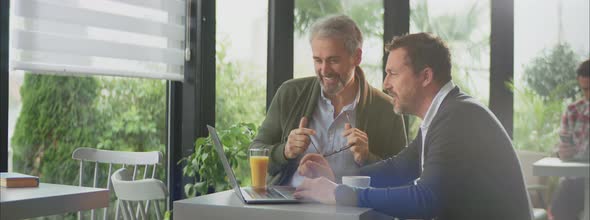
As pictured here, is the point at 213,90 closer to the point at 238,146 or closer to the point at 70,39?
the point at 238,146

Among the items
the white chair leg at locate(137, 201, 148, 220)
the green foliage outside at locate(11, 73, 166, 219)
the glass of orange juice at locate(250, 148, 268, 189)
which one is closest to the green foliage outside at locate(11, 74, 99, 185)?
the green foliage outside at locate(11, 73, 166, 219)

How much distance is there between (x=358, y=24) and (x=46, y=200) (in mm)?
1400

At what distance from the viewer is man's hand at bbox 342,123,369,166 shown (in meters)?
2.80

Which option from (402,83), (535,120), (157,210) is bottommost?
(157,210)

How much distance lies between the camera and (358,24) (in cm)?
283

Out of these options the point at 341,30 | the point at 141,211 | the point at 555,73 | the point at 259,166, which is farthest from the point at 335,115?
the point at 141,211

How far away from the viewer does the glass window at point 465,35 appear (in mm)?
2498

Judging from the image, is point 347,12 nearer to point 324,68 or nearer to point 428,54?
point 324,68

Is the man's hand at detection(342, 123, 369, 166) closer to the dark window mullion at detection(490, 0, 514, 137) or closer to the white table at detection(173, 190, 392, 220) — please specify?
the white table at detection(173, 190, 392, 220)

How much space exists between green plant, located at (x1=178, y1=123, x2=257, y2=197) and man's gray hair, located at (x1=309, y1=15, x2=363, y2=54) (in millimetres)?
648

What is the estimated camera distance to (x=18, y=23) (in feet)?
9.24

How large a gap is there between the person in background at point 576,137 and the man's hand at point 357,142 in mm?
775

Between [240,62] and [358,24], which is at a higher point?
[358,24]

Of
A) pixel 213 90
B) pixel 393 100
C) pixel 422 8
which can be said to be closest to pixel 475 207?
pixel 393 100
